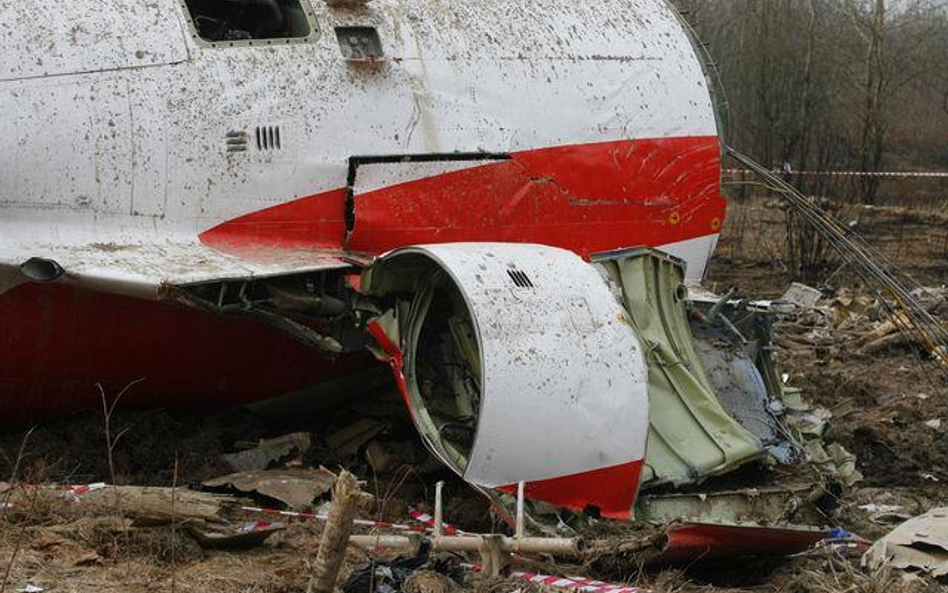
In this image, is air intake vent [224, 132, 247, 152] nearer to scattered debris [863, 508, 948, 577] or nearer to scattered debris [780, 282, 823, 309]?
scattered debris [863, 508, 948, 577]

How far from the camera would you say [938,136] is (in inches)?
1394

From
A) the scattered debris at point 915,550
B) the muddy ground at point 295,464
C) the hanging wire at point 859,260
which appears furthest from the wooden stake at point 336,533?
the hanging wire at point 859,260

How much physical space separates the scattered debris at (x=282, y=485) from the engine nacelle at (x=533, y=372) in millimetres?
760

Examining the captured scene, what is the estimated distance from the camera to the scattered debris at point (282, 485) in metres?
7.60

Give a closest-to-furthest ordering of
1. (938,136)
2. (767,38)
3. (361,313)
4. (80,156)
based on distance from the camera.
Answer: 1. (80,156)
2. (361,313)
3. (767,38)
4. (938,136)

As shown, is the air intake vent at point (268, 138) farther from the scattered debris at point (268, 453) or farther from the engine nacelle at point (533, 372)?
the scattered debris at point (268, 453)

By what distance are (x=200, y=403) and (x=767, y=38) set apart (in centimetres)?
2537

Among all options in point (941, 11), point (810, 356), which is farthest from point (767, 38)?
point (810, 356)

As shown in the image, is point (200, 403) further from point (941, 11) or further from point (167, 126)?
point (941, 11)

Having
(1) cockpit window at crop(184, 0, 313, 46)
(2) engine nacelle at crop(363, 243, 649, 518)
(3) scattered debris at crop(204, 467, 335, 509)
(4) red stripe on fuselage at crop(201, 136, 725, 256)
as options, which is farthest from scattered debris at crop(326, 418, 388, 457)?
(1) cockpit window at crop(184, 0, 313, 46)

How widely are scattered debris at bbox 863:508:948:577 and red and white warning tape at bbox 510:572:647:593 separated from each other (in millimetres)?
1448

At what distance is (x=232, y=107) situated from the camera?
26.5 feet

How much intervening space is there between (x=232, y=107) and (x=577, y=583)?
356 cm

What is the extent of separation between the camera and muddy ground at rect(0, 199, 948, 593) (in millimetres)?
→ 6238
